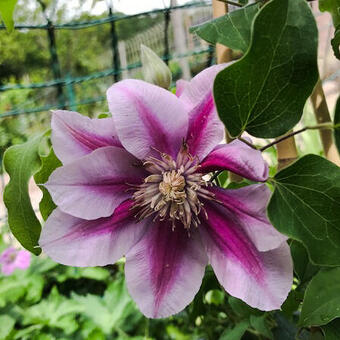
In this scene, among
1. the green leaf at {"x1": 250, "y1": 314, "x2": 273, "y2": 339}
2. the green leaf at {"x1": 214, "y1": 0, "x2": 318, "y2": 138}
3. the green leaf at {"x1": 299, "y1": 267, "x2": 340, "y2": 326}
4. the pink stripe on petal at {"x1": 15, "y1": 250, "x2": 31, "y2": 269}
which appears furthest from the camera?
the pink stripe on petal at {"x1": 15, "y1": 250, "x2": 31, "y2": 269}

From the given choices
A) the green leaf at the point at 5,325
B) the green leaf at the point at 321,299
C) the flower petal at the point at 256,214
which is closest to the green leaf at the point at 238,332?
the green leaf at the point at 321,299

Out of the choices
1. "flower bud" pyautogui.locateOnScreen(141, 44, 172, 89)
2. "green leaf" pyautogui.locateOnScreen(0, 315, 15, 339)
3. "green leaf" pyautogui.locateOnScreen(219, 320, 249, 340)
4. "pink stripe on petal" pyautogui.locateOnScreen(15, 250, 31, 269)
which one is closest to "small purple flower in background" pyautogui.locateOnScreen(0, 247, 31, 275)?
"pink stripe on petal" pyautogui.locateOnScreen(15, 250, 31, 269)

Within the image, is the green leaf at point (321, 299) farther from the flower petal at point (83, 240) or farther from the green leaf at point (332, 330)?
the flower petal at point (83, 240)

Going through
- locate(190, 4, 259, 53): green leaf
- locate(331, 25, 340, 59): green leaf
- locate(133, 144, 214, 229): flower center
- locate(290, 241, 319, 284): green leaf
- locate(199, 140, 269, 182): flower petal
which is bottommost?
locate(290, 241, 319, 284): green leaf

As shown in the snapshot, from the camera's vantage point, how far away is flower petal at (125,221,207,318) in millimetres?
268

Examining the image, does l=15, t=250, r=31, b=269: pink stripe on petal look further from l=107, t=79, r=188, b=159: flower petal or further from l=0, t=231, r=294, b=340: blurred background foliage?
l=107, t=79, r=188, b=159: flower petal

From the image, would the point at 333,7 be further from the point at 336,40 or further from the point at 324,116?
the point at 324,116

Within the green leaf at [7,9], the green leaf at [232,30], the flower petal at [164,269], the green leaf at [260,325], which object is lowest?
the green leaf at [260,325]

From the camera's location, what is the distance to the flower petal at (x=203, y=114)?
0.85ft

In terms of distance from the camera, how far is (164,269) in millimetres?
278

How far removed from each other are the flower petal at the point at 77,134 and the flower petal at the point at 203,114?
5 cm

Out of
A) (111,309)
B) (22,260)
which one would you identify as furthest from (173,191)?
(22,260)

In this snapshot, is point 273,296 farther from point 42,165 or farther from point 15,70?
point 15,70

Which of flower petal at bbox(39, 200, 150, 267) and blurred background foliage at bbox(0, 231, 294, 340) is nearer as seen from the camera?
flower petal at bbox(39, 200, 150, 267)
